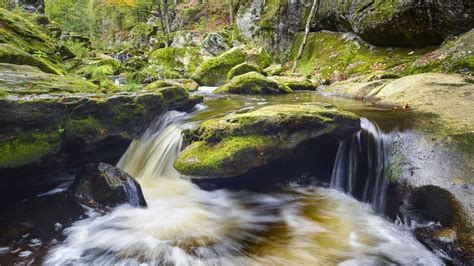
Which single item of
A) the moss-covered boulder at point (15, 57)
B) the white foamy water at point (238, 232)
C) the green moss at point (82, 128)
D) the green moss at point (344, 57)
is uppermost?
the green moss at point (344, 57)

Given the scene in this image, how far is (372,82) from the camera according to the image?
9859 mm

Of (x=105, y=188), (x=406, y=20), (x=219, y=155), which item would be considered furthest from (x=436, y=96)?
(x=105, y=188)

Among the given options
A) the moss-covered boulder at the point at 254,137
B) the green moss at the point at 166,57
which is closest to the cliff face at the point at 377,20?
the green moss at the point at 166,57

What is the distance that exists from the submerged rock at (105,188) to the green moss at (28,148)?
0.68 m

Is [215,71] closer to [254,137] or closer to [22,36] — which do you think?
[22,36]

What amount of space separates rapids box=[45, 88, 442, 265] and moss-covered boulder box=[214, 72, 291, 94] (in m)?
6.07

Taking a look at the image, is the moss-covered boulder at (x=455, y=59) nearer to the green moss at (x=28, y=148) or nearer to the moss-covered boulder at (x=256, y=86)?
the moss-covered boulder at (x=256, y=86)

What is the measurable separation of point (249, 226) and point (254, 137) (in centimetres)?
141

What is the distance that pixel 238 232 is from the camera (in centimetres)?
472

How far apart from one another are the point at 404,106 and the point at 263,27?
50.8ft

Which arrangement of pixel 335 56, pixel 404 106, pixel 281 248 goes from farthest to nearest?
pixel 335 56 → pixel 404 106 → pixel 281 248

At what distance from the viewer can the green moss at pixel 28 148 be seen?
472 centimetres

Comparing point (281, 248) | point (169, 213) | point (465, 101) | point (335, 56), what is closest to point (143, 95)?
point (169, 213)

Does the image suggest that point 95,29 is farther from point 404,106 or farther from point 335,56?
point 404,106
